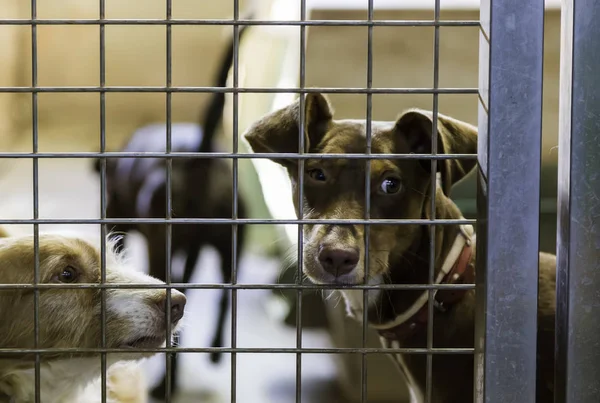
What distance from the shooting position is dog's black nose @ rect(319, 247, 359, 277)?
140 cm

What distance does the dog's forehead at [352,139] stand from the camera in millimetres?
1600

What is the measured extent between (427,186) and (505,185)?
651 mm

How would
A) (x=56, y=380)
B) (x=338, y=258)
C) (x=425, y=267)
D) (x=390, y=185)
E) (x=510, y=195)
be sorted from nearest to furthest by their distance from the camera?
(x=510, y=195) → (x=338, y=258) → (x=56, y=380) → (x=390, y=185) → (x=425, y=267)

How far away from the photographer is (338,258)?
140 centimetres

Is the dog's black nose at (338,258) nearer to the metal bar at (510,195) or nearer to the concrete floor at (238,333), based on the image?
the metal bar at (510,195)

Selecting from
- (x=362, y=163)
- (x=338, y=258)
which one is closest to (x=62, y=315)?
(x=338, y=258)

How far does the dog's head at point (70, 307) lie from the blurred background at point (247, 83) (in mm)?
433

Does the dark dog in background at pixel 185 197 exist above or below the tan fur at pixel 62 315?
above

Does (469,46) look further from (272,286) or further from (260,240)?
(272,286)

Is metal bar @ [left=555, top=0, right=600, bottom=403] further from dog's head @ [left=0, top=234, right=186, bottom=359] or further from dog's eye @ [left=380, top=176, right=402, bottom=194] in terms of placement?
Answer: dog's head @ [left=0, top=234, right=186, bottom=359]

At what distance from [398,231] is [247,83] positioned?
636mm

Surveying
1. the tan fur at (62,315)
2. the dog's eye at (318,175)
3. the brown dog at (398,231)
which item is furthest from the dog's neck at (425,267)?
the tan fur at (62,315)

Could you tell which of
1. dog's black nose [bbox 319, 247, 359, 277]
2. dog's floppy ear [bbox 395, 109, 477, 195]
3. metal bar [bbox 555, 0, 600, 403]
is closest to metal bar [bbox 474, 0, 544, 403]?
metal bar [bbox 555, 0, 600, 403]

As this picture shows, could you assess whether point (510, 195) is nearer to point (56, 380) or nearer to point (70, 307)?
point (70, 307)
